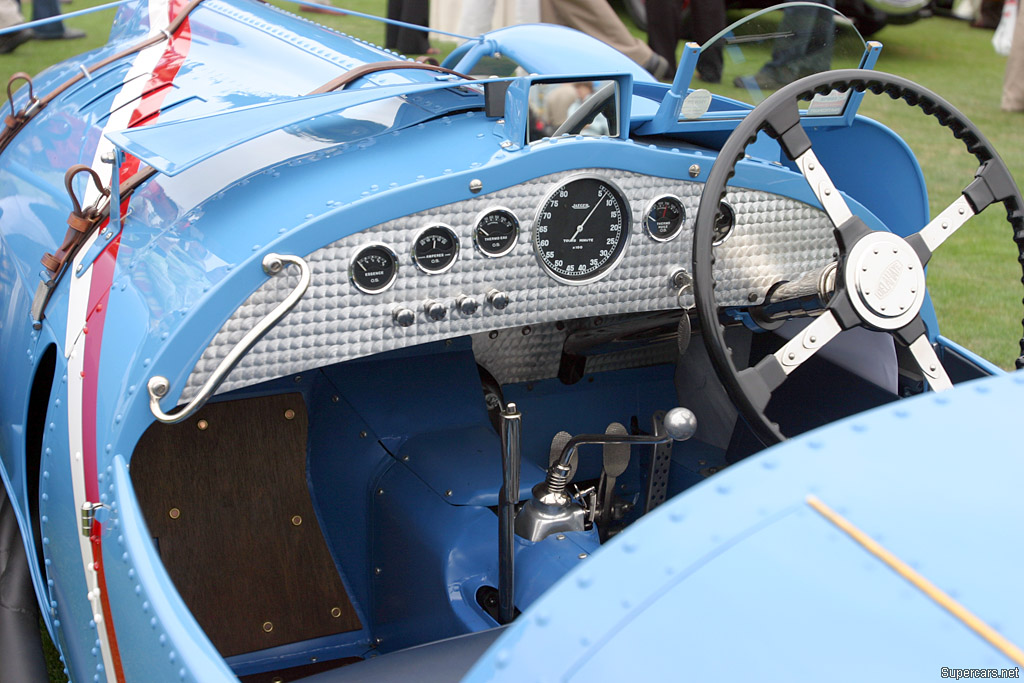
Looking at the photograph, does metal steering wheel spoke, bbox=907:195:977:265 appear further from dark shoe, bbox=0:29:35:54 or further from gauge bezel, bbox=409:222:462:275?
dark shoe, bbox=0:29:35:54

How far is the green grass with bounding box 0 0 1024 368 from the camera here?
4633 millimetres

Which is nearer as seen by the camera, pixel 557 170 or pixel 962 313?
pixel 557 170

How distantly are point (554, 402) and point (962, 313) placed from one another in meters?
2.86

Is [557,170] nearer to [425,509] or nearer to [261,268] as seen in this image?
[261,268]

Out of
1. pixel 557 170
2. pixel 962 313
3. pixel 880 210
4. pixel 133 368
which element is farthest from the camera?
pixel 962 313

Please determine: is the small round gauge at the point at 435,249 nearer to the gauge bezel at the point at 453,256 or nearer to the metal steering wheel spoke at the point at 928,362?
the gauge bezel at the point at 453,256

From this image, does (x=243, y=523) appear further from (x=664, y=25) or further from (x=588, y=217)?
(x=664, y=25)

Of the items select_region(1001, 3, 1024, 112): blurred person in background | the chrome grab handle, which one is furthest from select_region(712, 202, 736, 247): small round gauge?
select_region(1001, 3, 1024, 112): blurred person in background

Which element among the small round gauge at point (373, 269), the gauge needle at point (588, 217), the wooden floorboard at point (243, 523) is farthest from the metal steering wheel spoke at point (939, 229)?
the wooden floorboard at point (243, 523)

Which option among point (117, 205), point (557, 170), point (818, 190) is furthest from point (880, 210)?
point (117, 205)

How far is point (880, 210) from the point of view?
242 cm

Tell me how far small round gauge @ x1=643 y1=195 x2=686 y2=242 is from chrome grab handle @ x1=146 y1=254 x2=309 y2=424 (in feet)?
2.23

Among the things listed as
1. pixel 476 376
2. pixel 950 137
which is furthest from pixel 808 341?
pixel 950 137

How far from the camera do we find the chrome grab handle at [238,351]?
5.12ft
